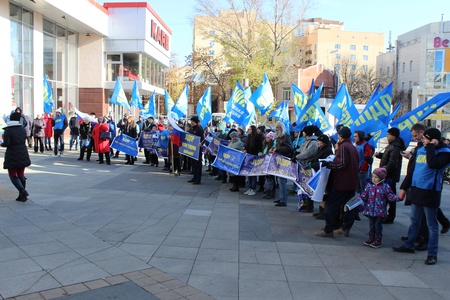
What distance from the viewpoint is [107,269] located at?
16.7 ft

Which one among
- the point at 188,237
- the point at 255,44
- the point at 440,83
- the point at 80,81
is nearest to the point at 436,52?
the point at 440,83

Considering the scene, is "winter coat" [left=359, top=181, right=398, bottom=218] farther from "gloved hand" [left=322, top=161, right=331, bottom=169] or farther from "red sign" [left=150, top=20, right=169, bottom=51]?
"red sign" [left=150, top=20, right=169, bottom=51]

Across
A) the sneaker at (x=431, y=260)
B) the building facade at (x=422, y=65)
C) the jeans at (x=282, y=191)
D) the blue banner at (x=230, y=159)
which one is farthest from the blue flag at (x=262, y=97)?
the building facade at (x=422, y=65)

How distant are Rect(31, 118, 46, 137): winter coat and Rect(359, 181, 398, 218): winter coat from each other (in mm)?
14183

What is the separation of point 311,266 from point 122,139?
1074 cm

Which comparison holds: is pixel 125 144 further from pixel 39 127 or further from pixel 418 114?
pixel 418 114

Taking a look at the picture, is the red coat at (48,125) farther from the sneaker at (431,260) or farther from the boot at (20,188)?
the sneaker at (431,260)

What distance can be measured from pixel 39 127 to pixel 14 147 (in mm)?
9414

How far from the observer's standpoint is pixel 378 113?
8.22 meters

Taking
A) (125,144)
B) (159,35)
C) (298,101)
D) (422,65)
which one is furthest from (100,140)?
(422,65)

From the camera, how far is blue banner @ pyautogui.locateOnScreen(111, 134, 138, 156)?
14.9 m

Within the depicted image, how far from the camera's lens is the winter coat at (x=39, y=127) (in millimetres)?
16641

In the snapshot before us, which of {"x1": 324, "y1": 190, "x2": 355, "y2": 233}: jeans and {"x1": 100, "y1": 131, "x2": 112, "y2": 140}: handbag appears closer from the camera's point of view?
{"x1": 324, "y1": 190, "x2": 355, "y2": 233}: jeans

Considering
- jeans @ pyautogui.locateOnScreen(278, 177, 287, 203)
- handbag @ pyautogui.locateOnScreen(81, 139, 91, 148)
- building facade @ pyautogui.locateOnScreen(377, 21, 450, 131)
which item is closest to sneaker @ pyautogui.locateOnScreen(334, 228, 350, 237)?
jeans @ pyautogui.locateOnScreen(278, 177, 287, 203)
